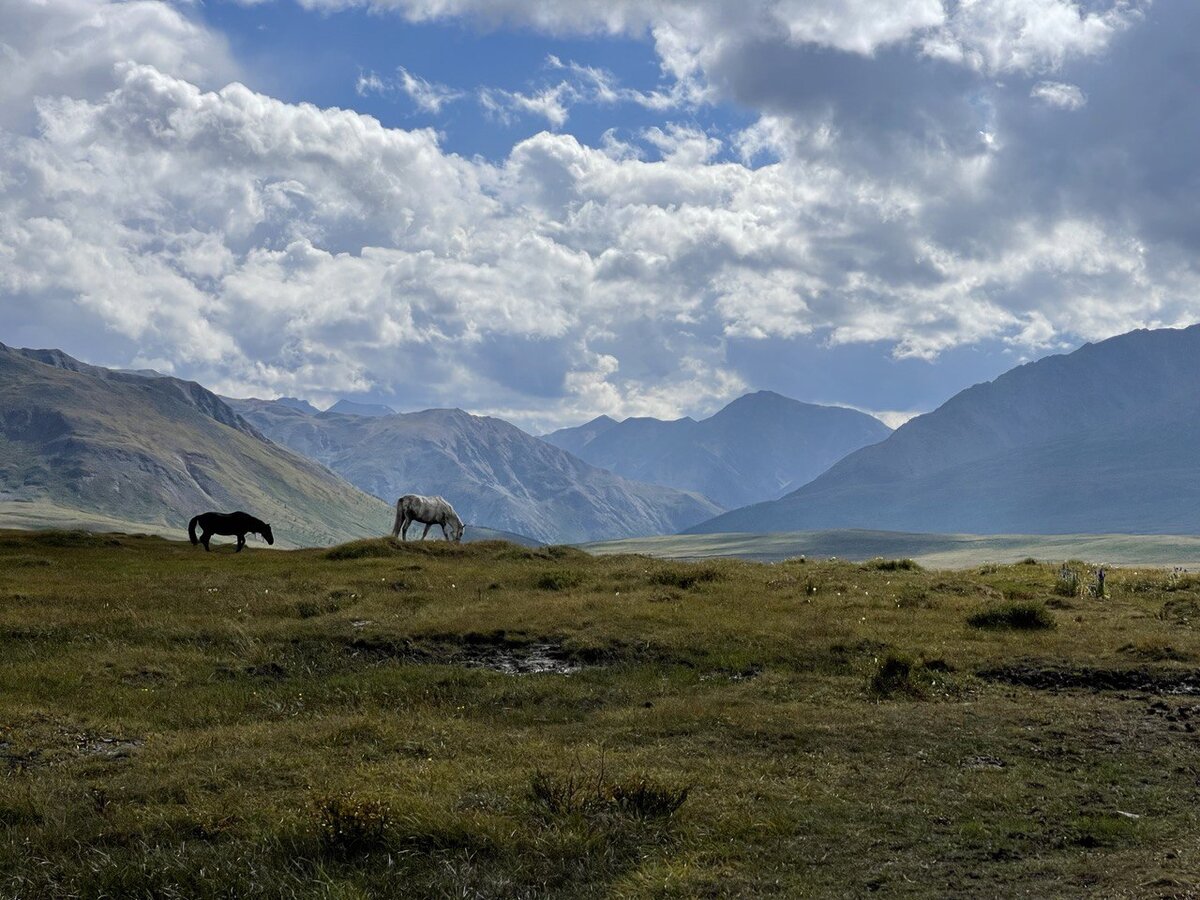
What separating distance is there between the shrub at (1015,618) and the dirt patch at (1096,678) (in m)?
5.33

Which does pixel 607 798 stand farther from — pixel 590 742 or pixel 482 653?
pixel 482 653

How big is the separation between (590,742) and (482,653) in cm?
949

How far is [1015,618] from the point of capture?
28984mm

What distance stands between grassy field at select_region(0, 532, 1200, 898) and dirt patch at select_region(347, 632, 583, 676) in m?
0.13

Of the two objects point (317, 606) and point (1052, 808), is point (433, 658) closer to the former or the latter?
point (317, 606)

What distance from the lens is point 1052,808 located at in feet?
42.4

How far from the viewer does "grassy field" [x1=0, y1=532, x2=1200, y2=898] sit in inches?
421

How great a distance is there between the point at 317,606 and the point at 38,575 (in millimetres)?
15093

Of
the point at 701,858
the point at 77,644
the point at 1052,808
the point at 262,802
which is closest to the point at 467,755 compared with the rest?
the point at 262,802

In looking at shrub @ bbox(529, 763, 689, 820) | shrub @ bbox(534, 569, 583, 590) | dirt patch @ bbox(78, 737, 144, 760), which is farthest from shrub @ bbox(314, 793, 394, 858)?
shrub @ bbox(534, 569, 583, 590)

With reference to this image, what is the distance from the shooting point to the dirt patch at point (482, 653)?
79.7ft

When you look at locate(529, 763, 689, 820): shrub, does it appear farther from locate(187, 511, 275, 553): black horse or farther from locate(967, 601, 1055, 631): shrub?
locate(187, 511, 275, 553): black horse

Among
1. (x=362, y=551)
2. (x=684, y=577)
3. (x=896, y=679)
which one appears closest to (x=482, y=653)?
(x=896, y=679)

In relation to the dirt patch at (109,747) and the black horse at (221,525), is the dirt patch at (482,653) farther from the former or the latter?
the black horse at (221,525)
